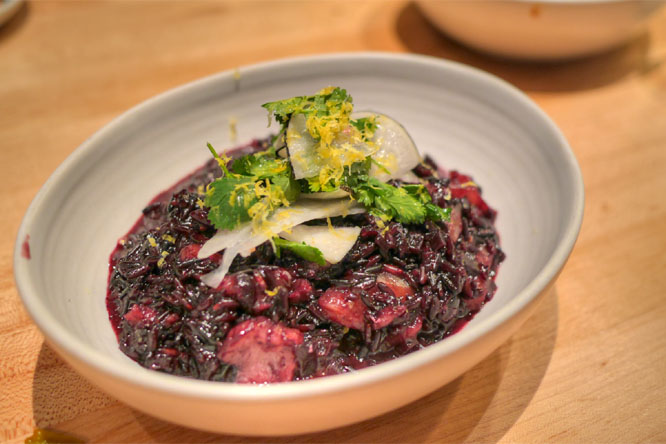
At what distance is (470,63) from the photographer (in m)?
5.28

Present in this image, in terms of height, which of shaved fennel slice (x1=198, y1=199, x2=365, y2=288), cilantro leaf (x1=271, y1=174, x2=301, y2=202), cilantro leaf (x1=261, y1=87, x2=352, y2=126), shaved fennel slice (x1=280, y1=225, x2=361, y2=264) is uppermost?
cilantro leaf (x1=261, y1=87, x2=352, y2=126)

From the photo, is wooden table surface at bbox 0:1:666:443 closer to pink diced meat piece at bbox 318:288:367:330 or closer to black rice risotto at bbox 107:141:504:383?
black rice risotto at bbox 107:141:504:383

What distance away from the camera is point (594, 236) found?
3.58m

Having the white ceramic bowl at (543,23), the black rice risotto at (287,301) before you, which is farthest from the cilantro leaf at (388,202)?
the white ceramic bowl at (543,23)

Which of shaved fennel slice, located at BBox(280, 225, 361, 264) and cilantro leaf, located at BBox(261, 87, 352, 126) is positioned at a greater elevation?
cilantro leaf, located at BBox(261, 87, 352, 126)

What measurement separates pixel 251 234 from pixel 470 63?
372cm

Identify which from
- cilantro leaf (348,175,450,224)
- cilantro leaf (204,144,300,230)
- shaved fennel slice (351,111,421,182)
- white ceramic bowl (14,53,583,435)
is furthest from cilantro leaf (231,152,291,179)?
white ceramic bowl (14,53,583,435)

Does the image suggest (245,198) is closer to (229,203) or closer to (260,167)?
(229,203)

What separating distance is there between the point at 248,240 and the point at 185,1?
4687mm

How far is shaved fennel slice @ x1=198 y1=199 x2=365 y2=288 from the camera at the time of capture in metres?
2.50

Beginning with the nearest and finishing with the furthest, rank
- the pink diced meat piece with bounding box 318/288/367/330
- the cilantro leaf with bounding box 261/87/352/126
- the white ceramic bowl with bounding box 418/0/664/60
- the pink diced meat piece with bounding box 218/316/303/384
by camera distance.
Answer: the pink diced meat piece with bounding box 218/316/303/384
the pink diced meat piece with bounding box 318/288/367/330
the cilantro leaf with bounding box 261/87/352/126
the white ceramic bowl with bounding box 418/0/664/60

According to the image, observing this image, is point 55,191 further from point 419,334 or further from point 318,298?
point 419,334

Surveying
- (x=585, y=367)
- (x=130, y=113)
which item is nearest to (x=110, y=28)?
(x=130, y=113)

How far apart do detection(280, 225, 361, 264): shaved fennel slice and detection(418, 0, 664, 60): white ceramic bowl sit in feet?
9.83
